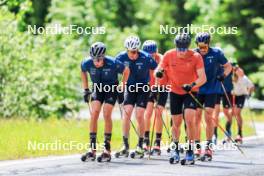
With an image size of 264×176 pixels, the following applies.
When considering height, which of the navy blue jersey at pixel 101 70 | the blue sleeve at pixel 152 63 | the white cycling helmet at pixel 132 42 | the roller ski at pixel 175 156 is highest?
the white cycling helmet at pixel 132 42

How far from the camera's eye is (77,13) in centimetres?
5234

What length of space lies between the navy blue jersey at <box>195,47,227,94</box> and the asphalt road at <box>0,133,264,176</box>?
120 centimetres

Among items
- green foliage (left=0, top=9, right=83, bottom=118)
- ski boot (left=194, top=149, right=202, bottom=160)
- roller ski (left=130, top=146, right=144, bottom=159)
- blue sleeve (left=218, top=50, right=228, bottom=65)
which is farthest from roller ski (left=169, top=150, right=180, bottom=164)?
green foliage (left=0, top=9, right=83, bottom=118)

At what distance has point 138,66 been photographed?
746 inches

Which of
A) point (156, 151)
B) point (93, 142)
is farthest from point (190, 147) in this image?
point (156, 151)

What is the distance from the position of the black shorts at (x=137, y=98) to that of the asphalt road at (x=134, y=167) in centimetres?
100

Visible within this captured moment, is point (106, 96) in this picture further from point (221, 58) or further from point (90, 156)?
point (221, 58)

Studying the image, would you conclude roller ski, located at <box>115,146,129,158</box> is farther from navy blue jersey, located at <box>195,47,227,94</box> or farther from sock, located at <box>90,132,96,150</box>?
navy blue jersey, located at <box>195,47,227,94</box>

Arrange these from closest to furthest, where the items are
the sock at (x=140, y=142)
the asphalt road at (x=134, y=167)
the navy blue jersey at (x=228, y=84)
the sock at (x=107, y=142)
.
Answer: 1. the asphalt road at (x=134, y=167)
2. the sock at (x=107, y=142)
3. the sock at (x=140, y=142)
4. the navy blue jersey at (x=228, y=84)

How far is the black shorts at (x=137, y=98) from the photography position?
18859 mm

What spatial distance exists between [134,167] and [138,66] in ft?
8.97

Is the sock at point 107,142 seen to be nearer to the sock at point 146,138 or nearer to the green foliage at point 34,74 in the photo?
the sock at point 146,138

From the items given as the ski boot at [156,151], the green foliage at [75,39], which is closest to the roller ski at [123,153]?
the ski boot at [156,151]

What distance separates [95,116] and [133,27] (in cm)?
3557
